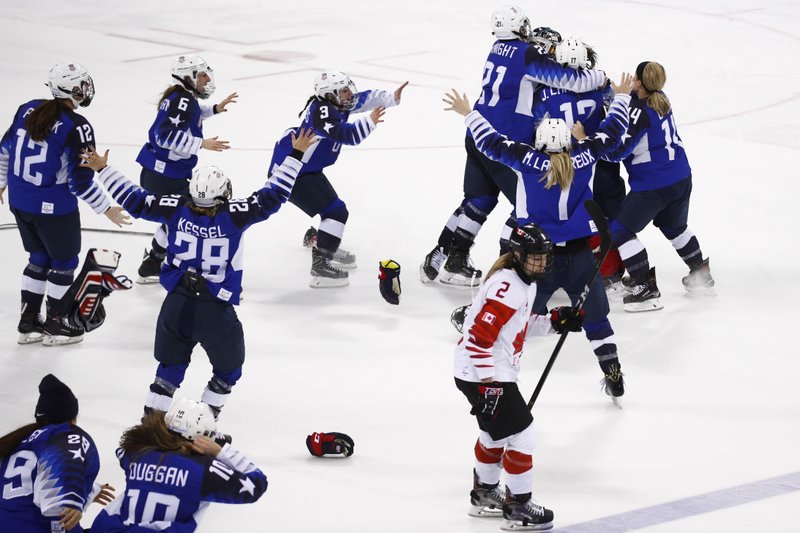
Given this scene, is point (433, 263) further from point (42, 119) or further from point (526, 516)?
point (526, 516)

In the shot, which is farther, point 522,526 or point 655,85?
point 655,85

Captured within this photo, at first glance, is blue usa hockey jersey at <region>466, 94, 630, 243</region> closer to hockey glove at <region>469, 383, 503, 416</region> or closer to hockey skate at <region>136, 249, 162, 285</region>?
hockey glove at <region>469, 383, 503, 416</region>

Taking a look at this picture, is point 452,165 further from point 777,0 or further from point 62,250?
point 777,0

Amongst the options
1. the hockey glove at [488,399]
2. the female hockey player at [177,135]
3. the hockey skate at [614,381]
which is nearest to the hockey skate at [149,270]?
the female hockey player at [177,135]

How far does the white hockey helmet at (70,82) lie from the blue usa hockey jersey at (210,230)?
4.39 ft

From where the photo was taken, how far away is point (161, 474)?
15.1ft

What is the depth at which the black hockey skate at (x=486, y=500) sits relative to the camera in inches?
230

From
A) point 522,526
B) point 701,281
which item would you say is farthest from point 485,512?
point 701,281

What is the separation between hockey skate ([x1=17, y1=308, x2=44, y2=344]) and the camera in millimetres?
7930

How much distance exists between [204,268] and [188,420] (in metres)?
1.73

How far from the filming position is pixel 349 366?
773 cm

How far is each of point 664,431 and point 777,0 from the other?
16383 mm

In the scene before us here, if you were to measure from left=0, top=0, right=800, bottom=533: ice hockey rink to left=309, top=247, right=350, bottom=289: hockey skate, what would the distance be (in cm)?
12

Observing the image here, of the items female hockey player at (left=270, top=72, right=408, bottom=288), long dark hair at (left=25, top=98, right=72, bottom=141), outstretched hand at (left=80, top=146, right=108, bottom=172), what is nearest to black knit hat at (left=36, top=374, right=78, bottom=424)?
outstretched hand at (left=80, top=146, right=108, bottom=172)
